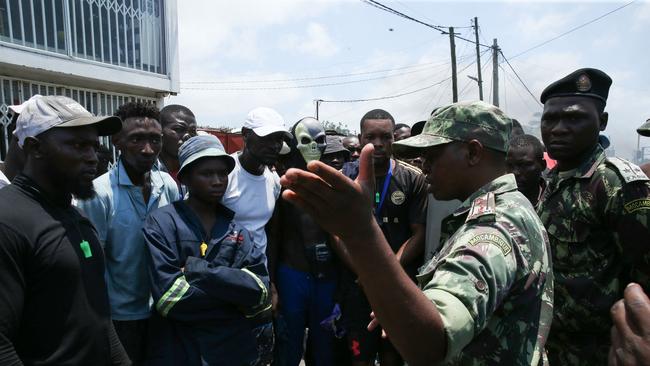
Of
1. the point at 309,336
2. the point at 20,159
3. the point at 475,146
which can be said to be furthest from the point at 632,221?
the point at 20,159

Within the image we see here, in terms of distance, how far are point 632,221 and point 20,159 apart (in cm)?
333

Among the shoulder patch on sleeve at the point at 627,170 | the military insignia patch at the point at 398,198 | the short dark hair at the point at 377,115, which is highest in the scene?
the short dark hair at the point at 377,115

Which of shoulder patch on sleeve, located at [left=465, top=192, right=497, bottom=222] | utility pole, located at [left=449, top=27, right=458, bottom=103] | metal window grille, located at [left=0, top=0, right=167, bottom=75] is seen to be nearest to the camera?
shoulder patch on sleeve, located at [left=465, top=192, right=497, bottom=222]

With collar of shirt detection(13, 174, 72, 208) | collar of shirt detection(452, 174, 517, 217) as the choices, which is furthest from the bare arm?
collar of shirt detection(13, 174, 72, 208)

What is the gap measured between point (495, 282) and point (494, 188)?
501 mm

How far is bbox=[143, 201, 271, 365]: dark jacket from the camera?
2.31 m

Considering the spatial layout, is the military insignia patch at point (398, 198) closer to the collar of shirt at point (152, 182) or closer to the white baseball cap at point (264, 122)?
the white baseball cap at point (264, 122)

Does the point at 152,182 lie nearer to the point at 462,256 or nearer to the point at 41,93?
the point at 462,256

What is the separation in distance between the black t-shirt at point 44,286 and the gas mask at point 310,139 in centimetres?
201

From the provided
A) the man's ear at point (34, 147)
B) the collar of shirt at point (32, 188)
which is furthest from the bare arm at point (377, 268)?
the man's ear at point (34, 147)

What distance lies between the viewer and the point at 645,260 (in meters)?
2.25

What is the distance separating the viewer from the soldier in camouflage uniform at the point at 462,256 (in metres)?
1.01

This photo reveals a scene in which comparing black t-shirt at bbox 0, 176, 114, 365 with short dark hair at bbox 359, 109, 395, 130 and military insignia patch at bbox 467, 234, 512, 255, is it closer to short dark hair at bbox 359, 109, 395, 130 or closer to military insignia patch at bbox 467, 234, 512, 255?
military insignia patch at bbox 467, 234, 512, 255

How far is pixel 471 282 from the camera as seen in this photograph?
117 cm
